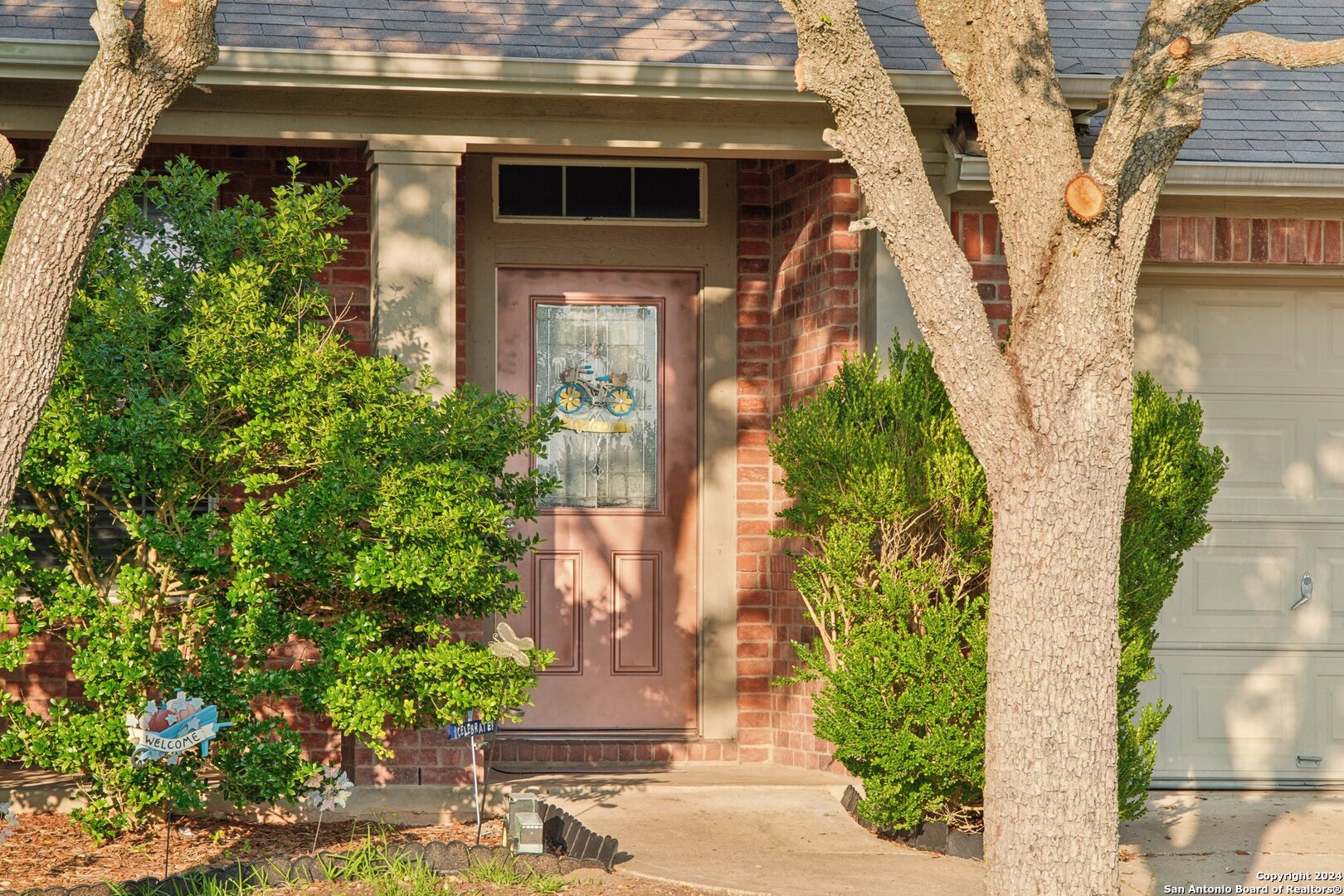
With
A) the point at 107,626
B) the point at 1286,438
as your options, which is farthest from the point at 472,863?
the point at 1286,438

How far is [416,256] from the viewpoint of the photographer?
22.2 ft

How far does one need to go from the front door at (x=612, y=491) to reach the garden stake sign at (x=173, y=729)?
2.79 metres

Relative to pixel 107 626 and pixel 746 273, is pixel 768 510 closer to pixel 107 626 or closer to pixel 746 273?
pixel 746 273

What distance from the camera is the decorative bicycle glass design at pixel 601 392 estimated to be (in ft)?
26.7

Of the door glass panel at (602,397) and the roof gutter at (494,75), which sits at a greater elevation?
the roof gutter at (494,75)

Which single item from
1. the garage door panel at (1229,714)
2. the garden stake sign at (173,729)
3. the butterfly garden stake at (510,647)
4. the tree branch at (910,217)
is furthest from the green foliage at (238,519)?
the garage door panel at (1229,714)

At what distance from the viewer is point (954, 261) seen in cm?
429

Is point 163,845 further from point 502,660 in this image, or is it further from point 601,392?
point 601,392

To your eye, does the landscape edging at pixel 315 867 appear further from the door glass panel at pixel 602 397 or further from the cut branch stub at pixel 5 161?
the door glass panel at pixel 602 397

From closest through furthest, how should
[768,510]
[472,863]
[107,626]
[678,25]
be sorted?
[472,863] → [107,626] → [678,25] → [768,510]

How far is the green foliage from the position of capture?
564 centimetres

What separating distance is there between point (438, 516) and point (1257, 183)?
436 cm

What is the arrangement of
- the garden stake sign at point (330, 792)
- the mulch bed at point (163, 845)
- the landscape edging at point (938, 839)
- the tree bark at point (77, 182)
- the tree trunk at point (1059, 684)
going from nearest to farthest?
the tree trunk at point (1059, 684), the tree bark at point (77, 182), the mulch bed at point (163, 845), the garden stake sign at point (330, 792), the landscape edging at point (938, 839)

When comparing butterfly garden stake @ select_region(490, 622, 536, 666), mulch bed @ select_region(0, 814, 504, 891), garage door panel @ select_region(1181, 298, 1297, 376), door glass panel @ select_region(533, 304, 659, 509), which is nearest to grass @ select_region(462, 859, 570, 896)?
mulch bed @ select_region(0, 814, 504, 891)
